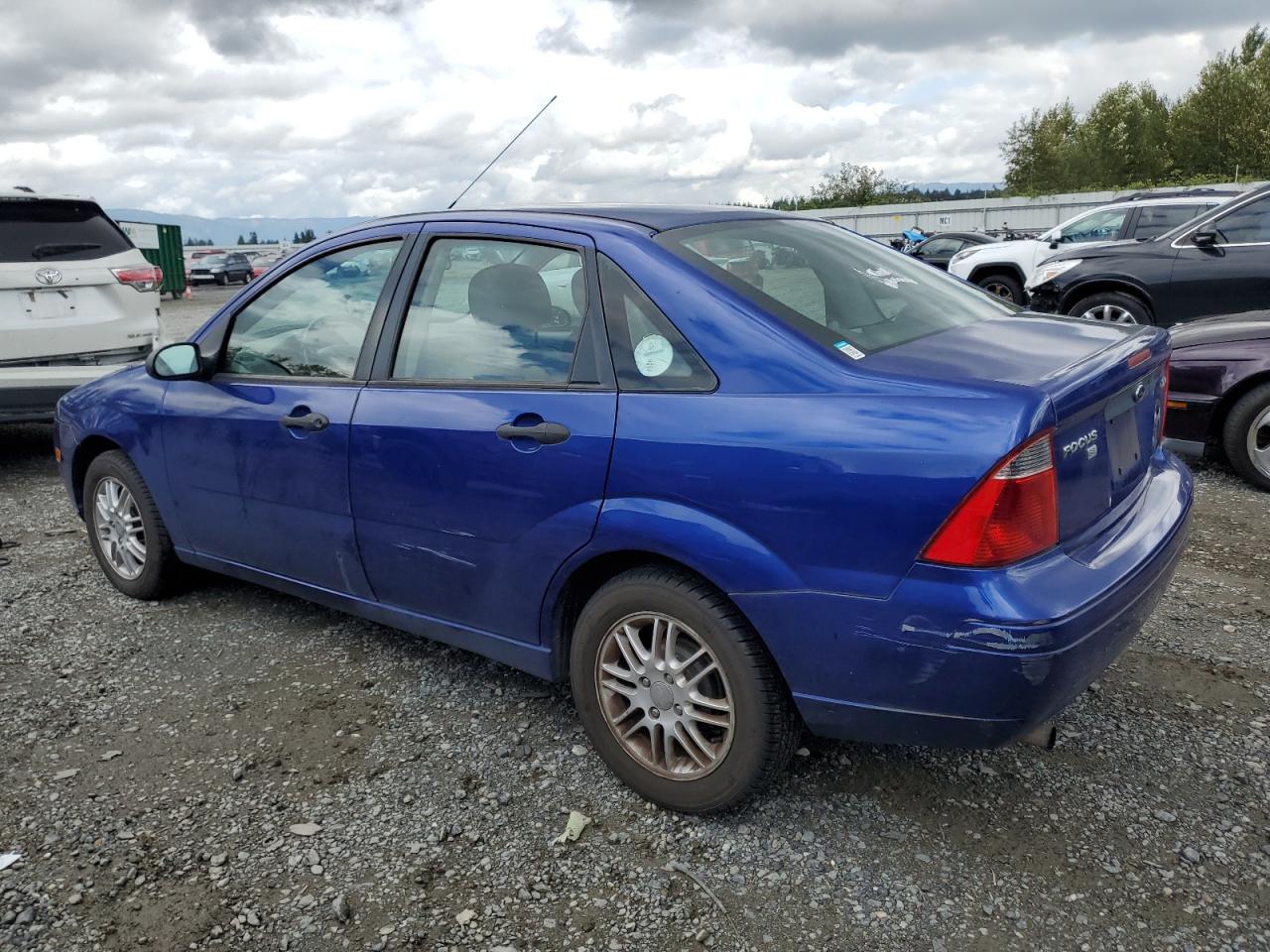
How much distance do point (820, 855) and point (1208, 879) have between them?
3.03ft

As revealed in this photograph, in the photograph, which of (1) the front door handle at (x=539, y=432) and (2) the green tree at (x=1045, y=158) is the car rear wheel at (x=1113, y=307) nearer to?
(1) the front door handle at (x=539, y=432)

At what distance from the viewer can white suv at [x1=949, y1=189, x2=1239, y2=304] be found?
11.8 meters

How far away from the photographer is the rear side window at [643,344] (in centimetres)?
A: 256

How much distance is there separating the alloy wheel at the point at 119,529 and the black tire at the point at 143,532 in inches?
0.6

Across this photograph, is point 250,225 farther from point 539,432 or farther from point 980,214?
point 539,432

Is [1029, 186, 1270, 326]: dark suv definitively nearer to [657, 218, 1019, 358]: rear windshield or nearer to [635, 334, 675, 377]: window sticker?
[657, 218, 1019, 358]: rear windshield

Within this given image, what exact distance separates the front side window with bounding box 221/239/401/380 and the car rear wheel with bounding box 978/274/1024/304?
12.3 meters

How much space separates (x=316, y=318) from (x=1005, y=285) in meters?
13.0

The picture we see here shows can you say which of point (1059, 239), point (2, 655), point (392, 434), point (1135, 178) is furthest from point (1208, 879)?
point (1135, 178)

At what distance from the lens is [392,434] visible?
10.2 ft

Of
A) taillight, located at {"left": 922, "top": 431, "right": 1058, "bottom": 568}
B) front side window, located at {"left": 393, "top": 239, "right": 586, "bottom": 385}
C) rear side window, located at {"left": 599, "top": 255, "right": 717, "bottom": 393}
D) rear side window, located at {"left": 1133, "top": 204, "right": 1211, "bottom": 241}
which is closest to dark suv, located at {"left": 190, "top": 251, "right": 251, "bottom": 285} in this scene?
rear side window, located at {"left": 1133, "top": 204, "right": 1211, "bottom": 241}

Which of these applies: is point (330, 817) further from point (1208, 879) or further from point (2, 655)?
point (1208, 879)

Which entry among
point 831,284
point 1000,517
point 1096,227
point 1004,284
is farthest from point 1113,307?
point 1000,517

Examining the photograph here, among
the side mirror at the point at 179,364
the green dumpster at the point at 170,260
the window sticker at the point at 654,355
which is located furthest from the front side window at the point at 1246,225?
the green dumpster at the point at 170,260
